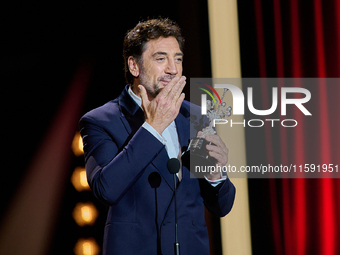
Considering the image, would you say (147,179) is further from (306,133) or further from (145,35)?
(306,133)

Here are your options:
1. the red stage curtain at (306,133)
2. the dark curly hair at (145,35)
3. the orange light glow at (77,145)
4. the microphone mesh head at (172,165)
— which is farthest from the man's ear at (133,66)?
the orange light glow at (77,145)

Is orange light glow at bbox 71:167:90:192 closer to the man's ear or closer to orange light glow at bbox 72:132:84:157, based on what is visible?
orange light glow at bbox 72:132:84:157

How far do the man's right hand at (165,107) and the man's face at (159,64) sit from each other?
23 cm

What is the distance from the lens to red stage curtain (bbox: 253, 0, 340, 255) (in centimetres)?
230

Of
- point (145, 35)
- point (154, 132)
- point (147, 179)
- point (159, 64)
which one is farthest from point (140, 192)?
point (145, 35)

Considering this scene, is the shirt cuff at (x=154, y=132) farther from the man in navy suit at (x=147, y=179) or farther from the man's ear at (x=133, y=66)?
the man's ear at (x=133, y=66)

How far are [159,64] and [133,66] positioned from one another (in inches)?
6.5

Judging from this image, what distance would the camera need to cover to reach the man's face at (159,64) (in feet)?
5.38

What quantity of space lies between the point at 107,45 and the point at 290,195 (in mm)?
1618

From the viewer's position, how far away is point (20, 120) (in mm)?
2984

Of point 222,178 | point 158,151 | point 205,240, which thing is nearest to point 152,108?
point 158,151

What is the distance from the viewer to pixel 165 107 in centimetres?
137

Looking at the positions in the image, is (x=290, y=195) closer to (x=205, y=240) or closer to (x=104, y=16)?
(x=205, y=240)

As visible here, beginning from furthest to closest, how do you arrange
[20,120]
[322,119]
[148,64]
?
[20,120], [322,119], [148,64]
